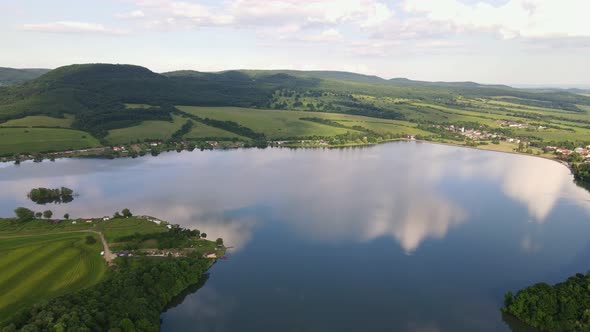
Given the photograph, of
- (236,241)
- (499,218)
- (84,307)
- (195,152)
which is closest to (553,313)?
(499,218)

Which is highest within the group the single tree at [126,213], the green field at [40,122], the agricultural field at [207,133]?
the green field at [40,122]

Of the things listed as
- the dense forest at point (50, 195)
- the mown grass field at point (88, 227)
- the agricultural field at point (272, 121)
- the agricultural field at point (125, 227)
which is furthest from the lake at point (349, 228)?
the agricultural field at point (272, 121)

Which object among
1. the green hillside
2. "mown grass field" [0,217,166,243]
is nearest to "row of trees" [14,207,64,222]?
"mown grass field" [0,217,166,243]

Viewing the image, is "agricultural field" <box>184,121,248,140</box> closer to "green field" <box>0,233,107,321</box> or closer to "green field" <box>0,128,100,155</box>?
"green field" <box>0,128,100,155</box>

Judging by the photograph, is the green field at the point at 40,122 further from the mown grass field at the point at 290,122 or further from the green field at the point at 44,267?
the green field at the point at 44,267

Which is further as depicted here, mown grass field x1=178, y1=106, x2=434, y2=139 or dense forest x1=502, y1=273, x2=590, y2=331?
mown grass field x1=178, y1=106, x2=434, y2=139

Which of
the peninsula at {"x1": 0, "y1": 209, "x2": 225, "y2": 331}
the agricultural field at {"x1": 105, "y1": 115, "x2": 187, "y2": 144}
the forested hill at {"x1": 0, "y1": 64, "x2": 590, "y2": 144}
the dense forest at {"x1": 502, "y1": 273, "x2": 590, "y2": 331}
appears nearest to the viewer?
the peninsula at {"x1": 0, "y1": 209, "x2": 225, "y2": 331}
